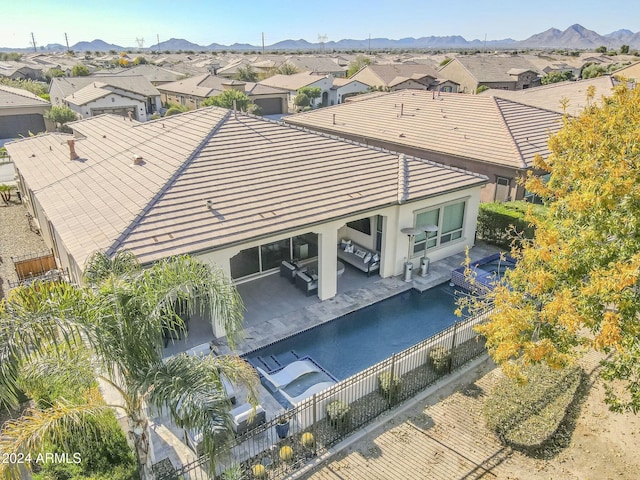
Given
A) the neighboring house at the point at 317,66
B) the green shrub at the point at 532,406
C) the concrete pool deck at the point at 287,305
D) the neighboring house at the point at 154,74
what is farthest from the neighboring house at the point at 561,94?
the neighboring house at the point at 317,66

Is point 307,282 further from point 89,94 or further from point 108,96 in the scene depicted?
point 89,94

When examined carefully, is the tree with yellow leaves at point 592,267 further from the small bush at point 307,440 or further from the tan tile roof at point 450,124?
the tan tile roof at point 450,124

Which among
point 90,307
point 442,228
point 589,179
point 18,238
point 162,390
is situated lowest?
point 18,238

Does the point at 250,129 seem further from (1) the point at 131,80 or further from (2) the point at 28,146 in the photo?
(1) the point at 131,80

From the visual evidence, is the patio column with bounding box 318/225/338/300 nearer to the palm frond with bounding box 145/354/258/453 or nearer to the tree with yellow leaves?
the tree with yellow leaves

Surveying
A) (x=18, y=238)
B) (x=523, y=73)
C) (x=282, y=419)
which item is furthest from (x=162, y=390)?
(x=523, y=73)

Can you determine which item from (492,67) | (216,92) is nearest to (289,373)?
(216,92)
